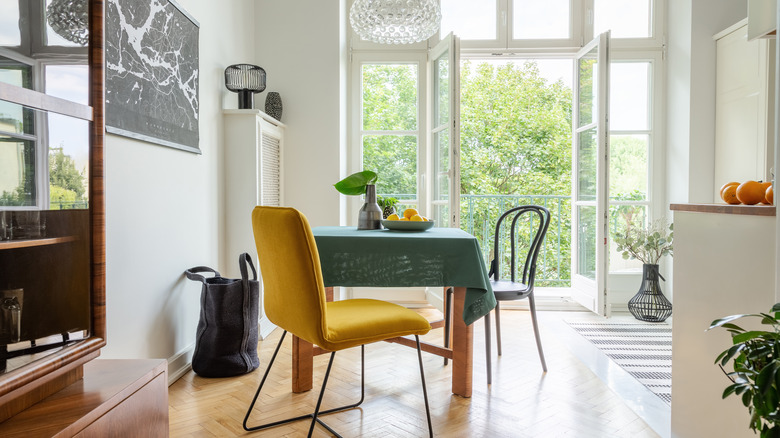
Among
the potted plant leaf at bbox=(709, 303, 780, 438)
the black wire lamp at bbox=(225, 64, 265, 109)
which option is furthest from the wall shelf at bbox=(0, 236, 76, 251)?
the black wire lamp at bbox=(225, 64, 265, 109)

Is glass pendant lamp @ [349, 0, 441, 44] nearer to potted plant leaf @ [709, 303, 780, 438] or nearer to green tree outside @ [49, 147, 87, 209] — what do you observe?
green tree outside @ [49, 147, 87, 209]

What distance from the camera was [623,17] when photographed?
14.5 ft

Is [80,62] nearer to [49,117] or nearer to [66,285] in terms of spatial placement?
[49,117]

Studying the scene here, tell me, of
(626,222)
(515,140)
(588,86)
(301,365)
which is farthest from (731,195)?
(515,140)

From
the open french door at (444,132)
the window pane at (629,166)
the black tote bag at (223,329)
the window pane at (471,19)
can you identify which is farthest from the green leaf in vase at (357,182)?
the window pane at (629,166)

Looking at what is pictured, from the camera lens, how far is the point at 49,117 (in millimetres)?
1018

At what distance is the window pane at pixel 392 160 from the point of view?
4586 mm

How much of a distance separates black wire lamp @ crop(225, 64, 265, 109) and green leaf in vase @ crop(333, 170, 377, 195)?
1151 millimetres

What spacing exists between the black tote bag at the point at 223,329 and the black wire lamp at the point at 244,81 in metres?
1.30

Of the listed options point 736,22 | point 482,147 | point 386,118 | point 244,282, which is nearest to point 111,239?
point 244,282

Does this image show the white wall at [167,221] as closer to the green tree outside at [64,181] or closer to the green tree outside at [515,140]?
the green tree outside at [64,181]

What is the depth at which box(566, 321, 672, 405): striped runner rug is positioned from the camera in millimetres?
2688

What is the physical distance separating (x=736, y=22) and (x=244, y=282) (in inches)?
163

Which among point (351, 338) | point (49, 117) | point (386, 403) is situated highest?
point (49, 117)
